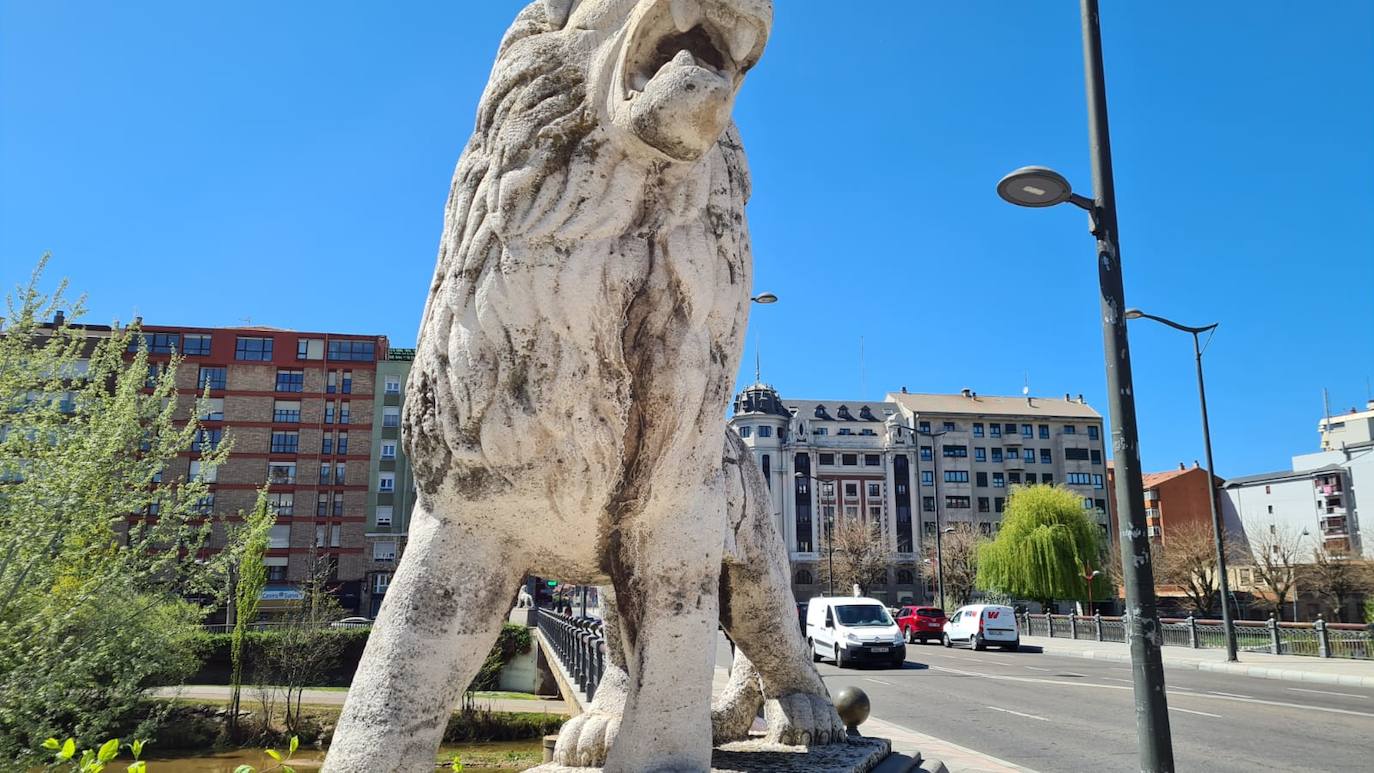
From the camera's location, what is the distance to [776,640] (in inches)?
140

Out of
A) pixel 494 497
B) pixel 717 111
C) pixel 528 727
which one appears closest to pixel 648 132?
pixel 717 111

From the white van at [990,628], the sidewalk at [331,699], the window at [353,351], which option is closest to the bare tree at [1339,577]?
the white van at [990,628]

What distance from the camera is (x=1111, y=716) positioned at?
429 inches

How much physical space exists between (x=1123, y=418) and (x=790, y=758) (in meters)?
2.71

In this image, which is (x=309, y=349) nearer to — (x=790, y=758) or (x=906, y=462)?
(x=906, y=462)

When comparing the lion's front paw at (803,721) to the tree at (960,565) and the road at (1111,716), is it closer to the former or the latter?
the road at (1111,716)

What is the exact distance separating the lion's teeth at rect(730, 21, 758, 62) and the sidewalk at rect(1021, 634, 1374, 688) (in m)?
14.0

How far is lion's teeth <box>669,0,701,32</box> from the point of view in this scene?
2.12 m

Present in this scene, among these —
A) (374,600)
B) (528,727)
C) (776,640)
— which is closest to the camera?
(776,640)

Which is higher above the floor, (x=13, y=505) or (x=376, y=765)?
(x=13, y=505)

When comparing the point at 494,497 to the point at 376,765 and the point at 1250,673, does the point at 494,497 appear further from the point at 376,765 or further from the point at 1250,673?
the point at 1250,673

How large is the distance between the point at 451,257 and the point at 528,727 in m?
14.1

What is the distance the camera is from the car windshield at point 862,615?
19625 millimetres

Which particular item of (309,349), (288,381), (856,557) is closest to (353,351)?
(309,349)
